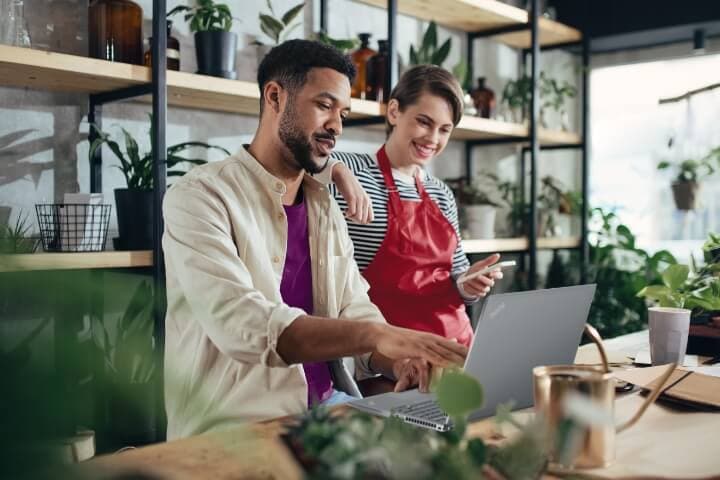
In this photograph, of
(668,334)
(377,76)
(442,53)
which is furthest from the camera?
(442,53)

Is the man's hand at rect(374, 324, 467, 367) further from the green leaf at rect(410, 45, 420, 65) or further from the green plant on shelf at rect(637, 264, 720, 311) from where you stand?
the green leaf at rect(410, 45, 420, 65)

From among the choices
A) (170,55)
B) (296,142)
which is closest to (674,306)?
(296,142)

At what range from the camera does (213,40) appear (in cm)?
229

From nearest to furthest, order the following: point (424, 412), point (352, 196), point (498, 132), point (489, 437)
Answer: point (489, 437) < point (424, 412) < point (352, 196) < point (498, 132)

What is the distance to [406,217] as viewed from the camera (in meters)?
2.30

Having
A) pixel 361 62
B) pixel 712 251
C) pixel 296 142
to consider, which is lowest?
pixel 712 251

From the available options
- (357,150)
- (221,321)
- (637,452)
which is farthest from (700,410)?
(357,150)

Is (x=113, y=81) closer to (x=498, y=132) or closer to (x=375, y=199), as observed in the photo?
(x=375, y=199)

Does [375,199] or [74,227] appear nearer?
[74,227]

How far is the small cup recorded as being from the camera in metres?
1.54

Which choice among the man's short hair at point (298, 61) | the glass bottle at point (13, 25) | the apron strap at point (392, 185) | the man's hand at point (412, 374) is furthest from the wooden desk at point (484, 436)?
the glass bottle at point (13, 25)

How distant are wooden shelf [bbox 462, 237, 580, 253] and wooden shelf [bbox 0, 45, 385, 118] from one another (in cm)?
117

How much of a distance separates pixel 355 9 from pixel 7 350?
10.3 feet

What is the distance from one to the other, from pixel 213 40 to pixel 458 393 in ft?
6.31
